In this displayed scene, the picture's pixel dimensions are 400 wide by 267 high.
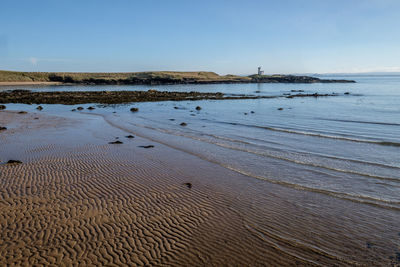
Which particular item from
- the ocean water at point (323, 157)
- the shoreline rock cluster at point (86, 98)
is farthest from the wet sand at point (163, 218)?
the shoreline rock cluster at point (86, 98)

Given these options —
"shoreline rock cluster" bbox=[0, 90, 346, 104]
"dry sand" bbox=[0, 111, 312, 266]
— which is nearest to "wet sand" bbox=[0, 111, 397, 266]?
"dry sand" bbox=[0, 111, 312, 266]

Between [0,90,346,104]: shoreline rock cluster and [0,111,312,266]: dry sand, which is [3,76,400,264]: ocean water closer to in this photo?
[0,111,312,266]: dry sand

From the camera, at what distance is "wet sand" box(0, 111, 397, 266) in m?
5.55

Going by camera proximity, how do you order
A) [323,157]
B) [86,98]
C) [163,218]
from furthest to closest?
[86,98]
[323,157]
[163,218]

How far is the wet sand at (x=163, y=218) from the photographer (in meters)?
5.55

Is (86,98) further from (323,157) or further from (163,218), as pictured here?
(163,218)

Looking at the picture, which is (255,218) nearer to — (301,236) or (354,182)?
(301,236)

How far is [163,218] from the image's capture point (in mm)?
7109

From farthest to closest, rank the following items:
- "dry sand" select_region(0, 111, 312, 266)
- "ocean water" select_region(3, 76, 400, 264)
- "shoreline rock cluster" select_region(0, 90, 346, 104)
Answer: "shoreline rock cluster" select_region(0, 90, 346, 104), "ocean water" select_region(3, 76, 400, 264), "dry sand" select_region(0, 111, 312, 266)

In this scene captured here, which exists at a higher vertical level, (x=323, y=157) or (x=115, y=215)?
(x=323, y=157)

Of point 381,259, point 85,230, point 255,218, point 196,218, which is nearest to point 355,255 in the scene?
point 381,259

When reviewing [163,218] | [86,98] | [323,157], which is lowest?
[163,218]

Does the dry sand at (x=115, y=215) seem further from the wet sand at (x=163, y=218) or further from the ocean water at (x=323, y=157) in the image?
the ocean water at (x=323, y=157)

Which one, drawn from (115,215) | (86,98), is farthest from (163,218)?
(86,98)
